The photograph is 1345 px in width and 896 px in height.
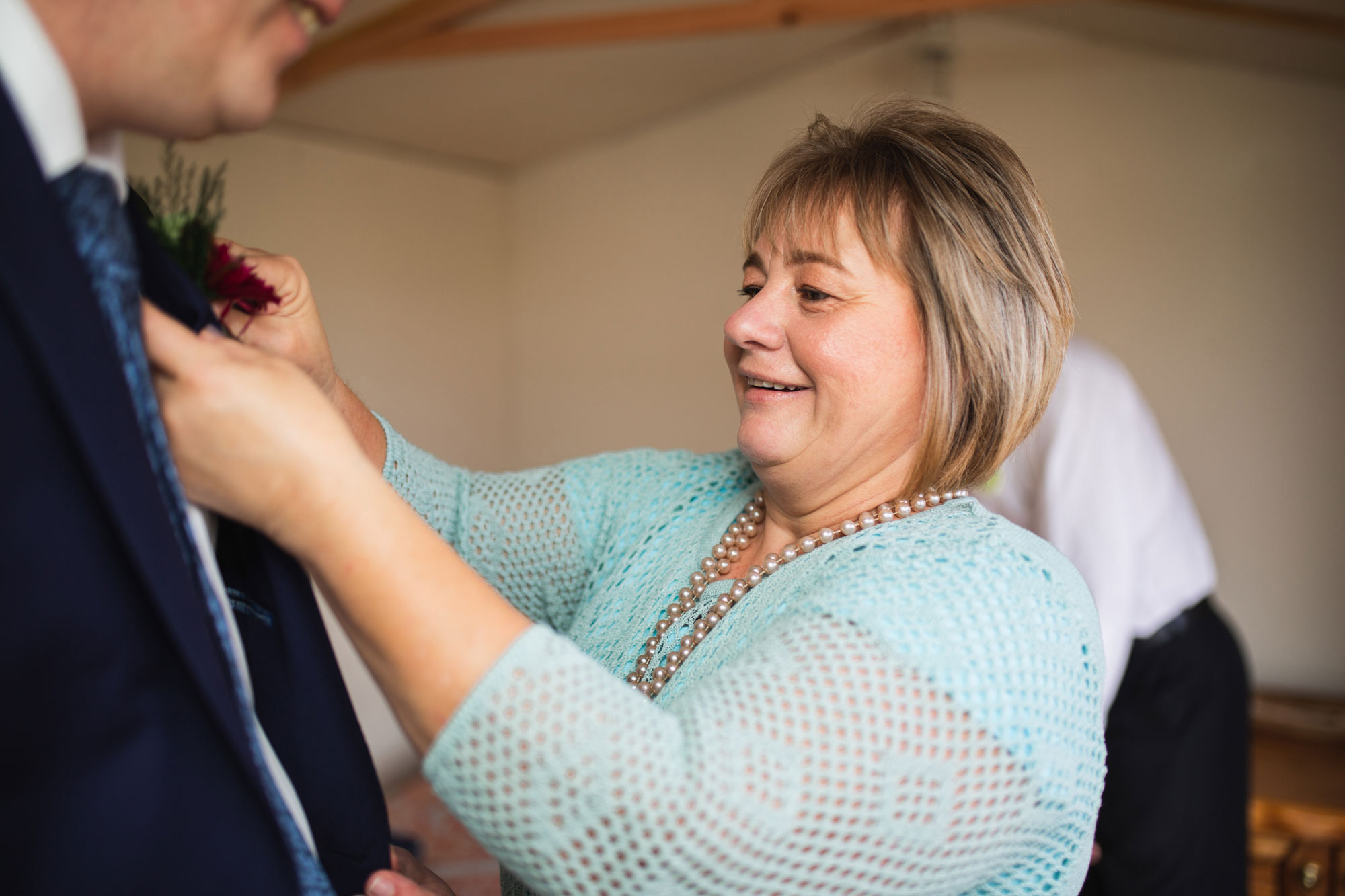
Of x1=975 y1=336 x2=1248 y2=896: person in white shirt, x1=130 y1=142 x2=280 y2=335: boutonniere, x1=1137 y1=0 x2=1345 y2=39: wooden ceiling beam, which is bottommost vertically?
x1=975 y1=336 x2=1248 y2=896: person in white shirt

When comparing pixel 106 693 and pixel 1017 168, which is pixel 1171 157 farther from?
pixel 106 693

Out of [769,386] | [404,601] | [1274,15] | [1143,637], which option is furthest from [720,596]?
[1274,15]

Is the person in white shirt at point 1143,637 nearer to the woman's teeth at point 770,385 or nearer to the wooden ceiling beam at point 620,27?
the woman's teeth at point 770,385

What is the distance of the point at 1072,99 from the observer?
376cm

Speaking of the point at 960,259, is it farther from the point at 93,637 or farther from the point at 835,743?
the point at 93,637

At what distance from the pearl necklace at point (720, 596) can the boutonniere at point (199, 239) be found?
0.57m

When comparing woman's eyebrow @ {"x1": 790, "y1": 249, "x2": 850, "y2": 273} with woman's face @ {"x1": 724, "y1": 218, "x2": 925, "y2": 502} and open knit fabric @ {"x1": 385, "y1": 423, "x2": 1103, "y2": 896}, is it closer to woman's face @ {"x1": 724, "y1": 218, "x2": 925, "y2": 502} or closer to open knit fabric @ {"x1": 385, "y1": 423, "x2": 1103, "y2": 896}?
woman's face @ {"x1": 724, "y1": 218, "x2": 925, "y2": 502}

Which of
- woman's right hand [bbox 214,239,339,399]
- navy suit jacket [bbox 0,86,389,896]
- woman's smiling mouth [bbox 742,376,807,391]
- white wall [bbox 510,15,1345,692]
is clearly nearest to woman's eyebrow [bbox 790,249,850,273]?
woman's smiling mouth [bbox 742,376,807,391]

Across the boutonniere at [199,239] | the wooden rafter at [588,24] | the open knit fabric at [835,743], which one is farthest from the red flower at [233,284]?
the wooden rafter at [588,24]

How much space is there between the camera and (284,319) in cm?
98

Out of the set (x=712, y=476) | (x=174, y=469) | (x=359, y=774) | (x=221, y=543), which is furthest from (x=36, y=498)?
(x=712, y=476)

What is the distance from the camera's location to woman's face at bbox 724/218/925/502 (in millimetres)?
1127

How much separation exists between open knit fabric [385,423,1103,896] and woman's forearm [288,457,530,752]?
0.02 metres

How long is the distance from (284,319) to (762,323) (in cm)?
53
